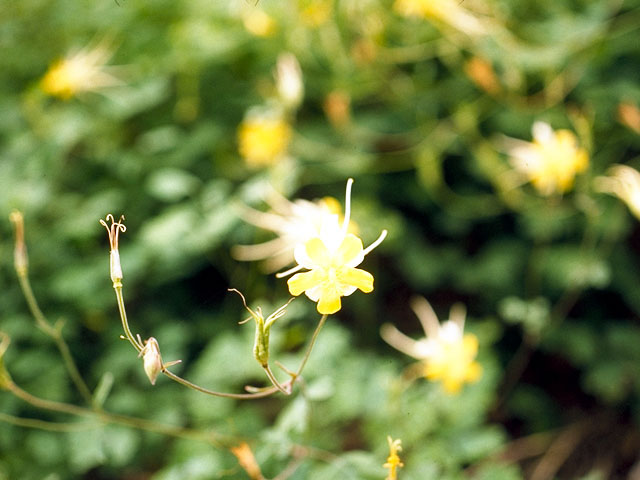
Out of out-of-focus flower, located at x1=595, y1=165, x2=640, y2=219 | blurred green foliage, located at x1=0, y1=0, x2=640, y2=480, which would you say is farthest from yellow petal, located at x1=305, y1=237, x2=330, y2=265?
out-of-focus flower, located at x1=595, y1=165, x2=640, y2=219

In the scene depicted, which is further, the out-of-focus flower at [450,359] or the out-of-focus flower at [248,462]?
the out-of-focus flower at [450,359]

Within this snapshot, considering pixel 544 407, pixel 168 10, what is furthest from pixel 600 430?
pixel 168 10

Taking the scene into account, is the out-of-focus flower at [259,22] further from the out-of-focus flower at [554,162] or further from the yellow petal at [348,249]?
the yellow petal at [348,249]

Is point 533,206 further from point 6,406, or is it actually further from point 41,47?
point 41,47

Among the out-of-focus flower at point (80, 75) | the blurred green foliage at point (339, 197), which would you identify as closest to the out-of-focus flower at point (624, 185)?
the blurred green foliage at point (339, 197)

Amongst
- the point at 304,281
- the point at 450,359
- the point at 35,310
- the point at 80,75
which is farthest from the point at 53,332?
the point at 80,75

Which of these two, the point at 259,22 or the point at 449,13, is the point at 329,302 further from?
the point at 259,22

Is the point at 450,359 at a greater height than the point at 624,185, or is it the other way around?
the point at 624,185
